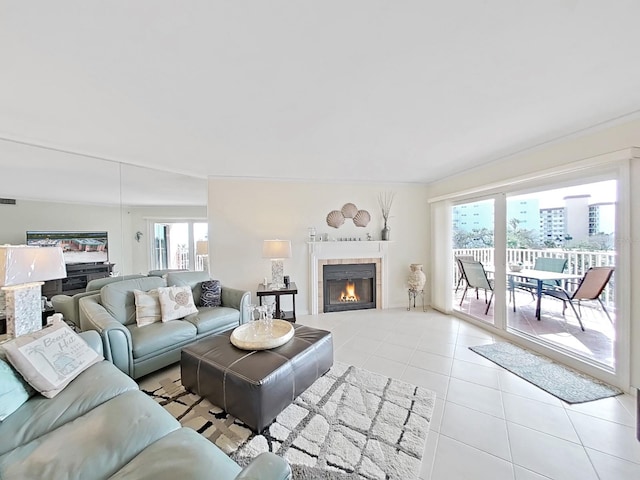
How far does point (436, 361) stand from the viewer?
2734 mm

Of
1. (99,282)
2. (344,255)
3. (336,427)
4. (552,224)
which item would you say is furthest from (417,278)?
(99,282)

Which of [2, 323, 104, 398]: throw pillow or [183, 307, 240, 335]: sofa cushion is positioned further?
[183, 307, 240, 335]: sofa cushion

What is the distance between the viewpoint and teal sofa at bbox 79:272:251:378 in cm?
221

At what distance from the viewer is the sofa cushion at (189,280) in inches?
132

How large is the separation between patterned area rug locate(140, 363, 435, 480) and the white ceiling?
7.63 ft

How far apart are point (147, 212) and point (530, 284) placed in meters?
5.18

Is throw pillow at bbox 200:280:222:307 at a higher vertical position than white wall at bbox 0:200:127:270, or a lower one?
lower

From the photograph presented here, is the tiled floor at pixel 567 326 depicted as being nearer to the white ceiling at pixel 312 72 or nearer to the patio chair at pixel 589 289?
the patio chair at pixel 589 289

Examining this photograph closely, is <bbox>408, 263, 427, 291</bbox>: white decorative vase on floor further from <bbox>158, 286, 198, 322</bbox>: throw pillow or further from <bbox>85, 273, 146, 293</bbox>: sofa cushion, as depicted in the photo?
<bbox>85, 273, 146, 293</bbox>: sofa cushion

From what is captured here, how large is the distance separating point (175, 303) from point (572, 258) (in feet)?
14.6

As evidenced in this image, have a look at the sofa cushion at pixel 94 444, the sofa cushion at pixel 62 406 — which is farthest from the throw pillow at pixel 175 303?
the sofa cushion at pixel 94 444

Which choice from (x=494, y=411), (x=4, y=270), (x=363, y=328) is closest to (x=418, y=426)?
(x=494, y=411)

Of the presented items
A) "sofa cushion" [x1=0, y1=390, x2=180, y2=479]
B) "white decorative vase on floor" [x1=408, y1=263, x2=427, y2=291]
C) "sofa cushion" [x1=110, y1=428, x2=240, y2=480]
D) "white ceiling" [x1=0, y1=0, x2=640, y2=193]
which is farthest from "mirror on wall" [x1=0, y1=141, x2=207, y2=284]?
"white decorative vase on floor" [x1=408, y1=263, x2=427, y2=291]

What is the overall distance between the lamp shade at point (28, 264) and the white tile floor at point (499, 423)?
2679mm
